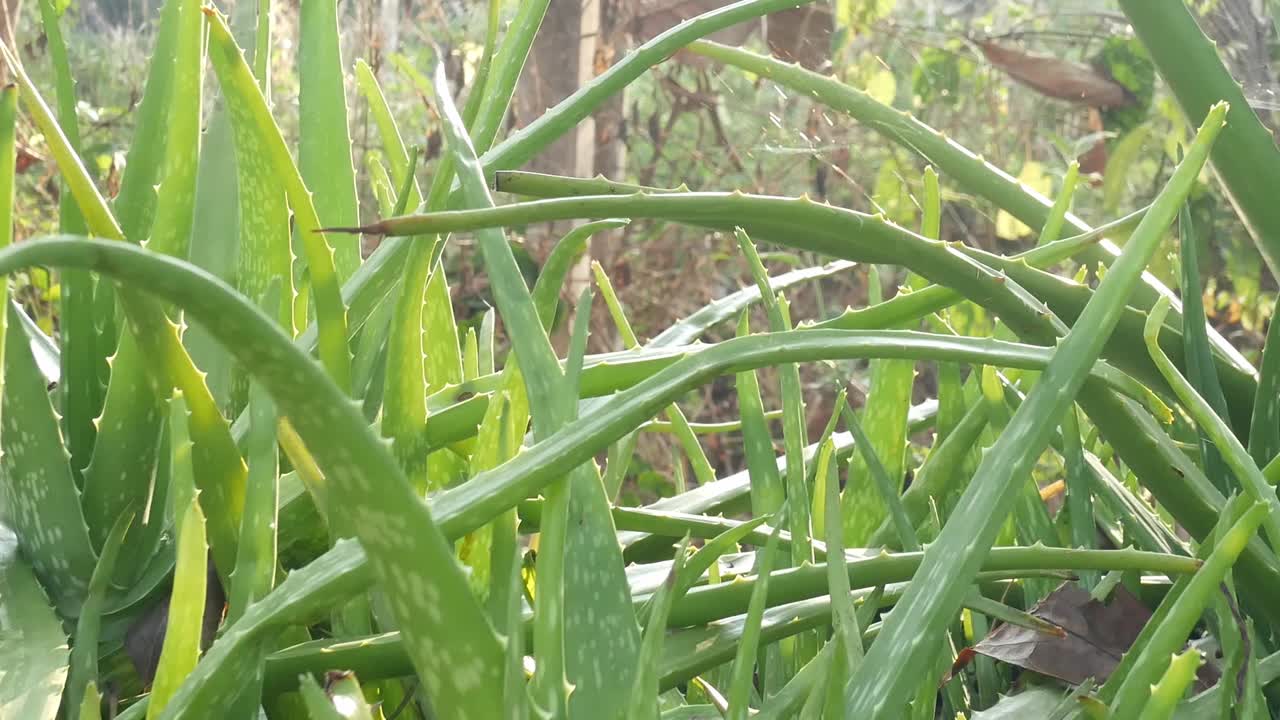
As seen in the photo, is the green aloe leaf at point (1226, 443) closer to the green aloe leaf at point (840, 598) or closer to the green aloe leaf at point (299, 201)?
the green aloe leaf at point (840, 598)

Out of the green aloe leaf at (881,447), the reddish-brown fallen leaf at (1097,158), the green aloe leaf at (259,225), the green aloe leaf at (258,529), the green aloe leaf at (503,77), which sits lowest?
the reddish-brown fallen leaf at (1097,158)

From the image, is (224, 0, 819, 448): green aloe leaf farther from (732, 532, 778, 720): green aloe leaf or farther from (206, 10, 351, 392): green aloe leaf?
(732, 532, 778, 720): green aloe leaf

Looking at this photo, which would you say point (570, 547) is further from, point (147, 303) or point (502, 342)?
point (502, 342)

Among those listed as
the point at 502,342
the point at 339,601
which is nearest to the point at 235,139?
the point at 339,601

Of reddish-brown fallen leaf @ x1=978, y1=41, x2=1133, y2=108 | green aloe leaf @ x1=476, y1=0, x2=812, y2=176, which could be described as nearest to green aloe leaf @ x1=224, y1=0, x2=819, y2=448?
green aloe leaf @ x1=476, y1=0, x2=812, y2=176

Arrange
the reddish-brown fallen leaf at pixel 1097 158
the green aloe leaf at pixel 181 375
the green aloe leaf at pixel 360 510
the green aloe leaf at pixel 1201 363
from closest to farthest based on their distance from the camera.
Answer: the green aloe leaf at pixel 360 510 < the green aloe leaf at pixel 181 375 < the green aloe leaf at pixel 1201 363 < the reddish-brown fallen leaf at pixel 1097 158

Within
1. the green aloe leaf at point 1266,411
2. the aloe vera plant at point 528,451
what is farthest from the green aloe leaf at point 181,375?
the green aloe leaf at point 1266,411

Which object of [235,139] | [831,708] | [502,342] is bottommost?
[502,342]

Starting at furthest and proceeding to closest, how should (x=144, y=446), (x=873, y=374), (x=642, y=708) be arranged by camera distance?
(x=873, y=374)
(x=144, y=446)
(x=642, y=708)
